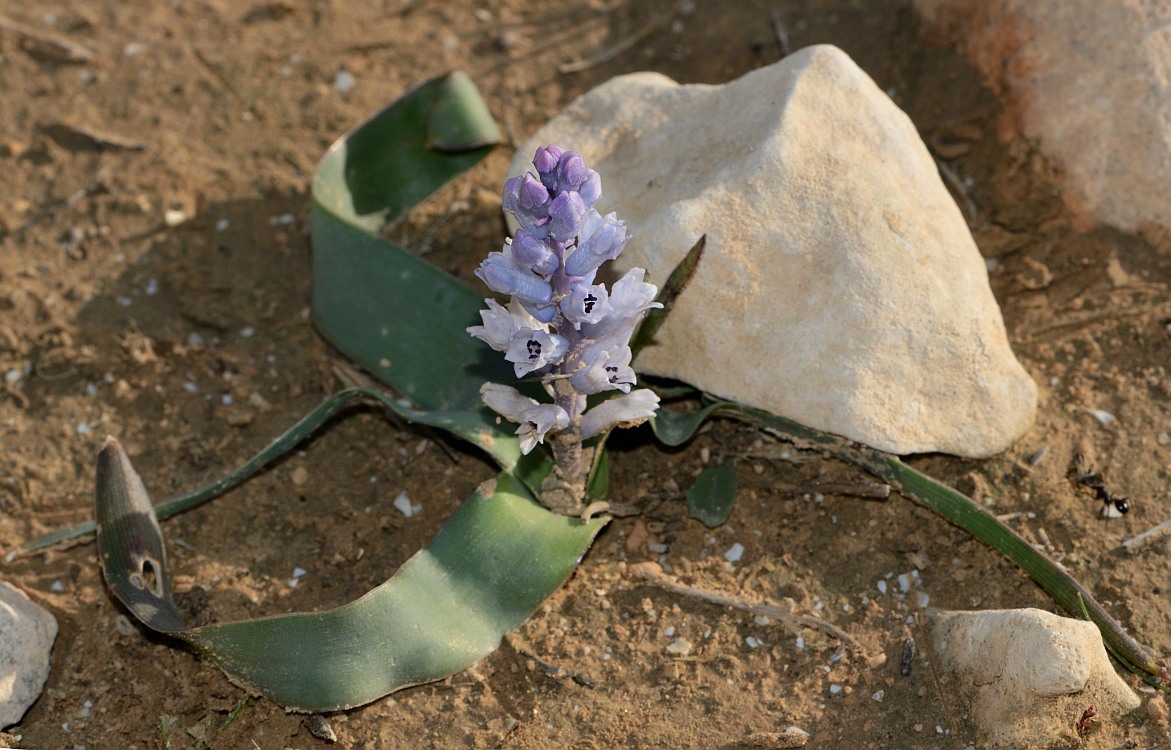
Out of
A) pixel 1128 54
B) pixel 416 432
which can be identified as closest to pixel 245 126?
pixel 416 432

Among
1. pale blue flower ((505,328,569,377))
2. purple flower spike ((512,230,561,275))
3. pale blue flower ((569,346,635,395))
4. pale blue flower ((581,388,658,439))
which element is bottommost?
pale blue flower ((581,388,658,439))

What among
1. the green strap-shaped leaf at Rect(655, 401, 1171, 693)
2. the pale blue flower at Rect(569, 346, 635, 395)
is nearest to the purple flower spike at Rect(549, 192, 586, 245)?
the pale blue flower at Rect(569, 346, 635, 395)

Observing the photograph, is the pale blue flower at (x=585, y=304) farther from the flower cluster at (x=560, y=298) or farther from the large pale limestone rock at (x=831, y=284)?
the large pale limestone rock at (x=831, y=284)

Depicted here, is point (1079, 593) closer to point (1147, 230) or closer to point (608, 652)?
point (608, 652)

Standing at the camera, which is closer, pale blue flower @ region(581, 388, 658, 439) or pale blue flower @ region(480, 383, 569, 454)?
pale blue flower @ region(480, 383, 569, 454)

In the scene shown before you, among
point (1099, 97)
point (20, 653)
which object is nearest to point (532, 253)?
point (20, 653)

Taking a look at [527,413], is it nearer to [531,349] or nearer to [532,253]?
[531,349]

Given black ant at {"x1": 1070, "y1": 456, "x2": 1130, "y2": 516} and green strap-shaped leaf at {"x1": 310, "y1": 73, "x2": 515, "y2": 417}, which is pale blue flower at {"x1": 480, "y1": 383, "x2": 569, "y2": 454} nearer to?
green strap-shaped leaf at {"x1": 310, "y1": 73, "x2": 515, "y2": 417}
